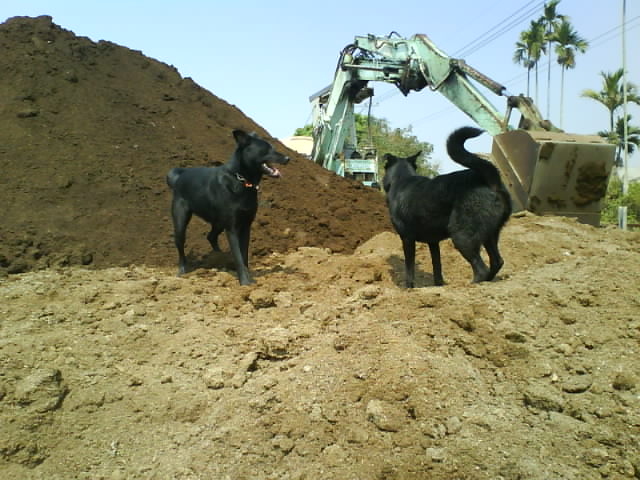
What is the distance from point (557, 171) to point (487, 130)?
328cm

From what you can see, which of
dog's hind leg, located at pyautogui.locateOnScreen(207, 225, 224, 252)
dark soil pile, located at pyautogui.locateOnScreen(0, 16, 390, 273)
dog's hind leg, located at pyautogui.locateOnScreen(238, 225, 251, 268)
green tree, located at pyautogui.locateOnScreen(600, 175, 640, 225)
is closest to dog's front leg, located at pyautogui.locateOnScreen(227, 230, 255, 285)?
dog's hind leg, located at pyautogui.locateOnScreen(238, 225, 251, 268)

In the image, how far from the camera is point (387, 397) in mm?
3221

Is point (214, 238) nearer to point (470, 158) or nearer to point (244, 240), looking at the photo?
point (244, 240)

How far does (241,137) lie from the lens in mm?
6301

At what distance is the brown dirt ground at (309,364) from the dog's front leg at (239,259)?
0.21 m

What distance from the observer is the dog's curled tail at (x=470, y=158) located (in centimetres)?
530

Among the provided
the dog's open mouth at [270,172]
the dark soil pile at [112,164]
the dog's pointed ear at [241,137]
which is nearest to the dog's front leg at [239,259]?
the dog's open mouth at [270,172]

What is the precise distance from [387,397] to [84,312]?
3034mm

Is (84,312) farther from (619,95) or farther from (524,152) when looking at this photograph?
(619,95)

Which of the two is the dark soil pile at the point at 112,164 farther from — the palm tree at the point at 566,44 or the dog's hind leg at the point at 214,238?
the palm tree at the point at 566,44

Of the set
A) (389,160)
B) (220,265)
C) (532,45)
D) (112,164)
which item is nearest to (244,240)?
(220,265)

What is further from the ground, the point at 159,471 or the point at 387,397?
the point at 387,397

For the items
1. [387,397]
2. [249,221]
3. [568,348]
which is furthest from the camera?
[249,221]

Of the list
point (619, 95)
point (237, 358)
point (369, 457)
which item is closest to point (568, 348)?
point (369, 457)
